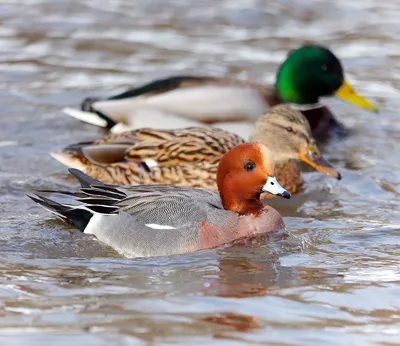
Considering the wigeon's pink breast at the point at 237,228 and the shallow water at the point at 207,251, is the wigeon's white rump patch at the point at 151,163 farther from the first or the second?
the wigeon's pink breast at the point at 237,228

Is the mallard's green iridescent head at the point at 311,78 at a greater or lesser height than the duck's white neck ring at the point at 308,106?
greater

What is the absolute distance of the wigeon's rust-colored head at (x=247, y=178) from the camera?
692cm

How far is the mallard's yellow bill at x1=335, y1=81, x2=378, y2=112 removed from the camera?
35.6 feet

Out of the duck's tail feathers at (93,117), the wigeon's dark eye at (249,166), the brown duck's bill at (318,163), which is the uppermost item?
the wigeon's dark eye at (249,166)

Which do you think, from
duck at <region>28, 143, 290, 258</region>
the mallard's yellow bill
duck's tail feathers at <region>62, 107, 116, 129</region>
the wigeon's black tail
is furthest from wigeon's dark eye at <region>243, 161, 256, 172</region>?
the mallard's yellow bill

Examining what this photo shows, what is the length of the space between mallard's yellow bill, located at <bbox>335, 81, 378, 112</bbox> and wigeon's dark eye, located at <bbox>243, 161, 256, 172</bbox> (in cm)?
415

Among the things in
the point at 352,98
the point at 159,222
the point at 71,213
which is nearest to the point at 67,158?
the point at 71,213

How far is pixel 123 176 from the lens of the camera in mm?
8648

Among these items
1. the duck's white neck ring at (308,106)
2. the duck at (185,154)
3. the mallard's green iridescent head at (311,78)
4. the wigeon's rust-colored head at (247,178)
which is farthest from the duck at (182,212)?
the duck's white neck ring at (308,106)

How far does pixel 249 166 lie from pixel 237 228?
424 millimetres

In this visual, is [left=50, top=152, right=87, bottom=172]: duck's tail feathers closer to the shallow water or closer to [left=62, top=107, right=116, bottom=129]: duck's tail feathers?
the shallow water

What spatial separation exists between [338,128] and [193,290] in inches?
207

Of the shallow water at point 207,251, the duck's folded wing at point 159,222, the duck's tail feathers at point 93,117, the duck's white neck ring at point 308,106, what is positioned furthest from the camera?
the duck's white neck ring at point 308,106

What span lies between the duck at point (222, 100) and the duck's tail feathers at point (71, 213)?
294 cm
